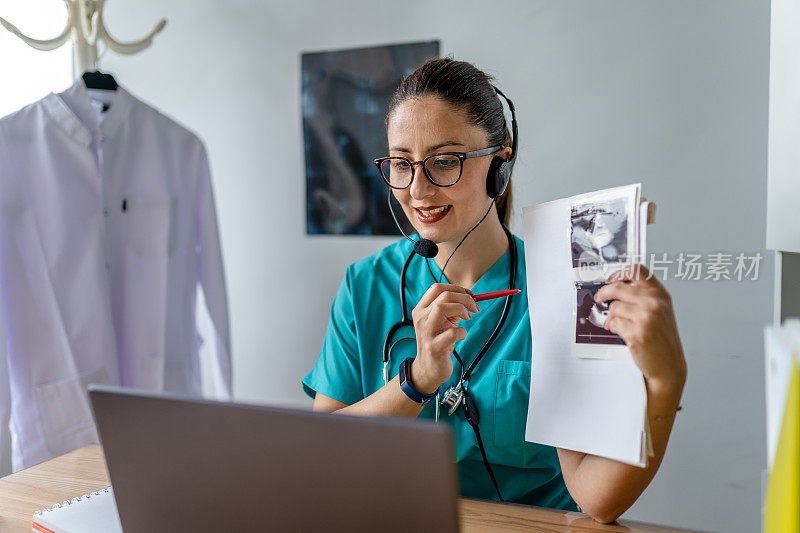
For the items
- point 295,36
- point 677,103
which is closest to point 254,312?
point 295,36

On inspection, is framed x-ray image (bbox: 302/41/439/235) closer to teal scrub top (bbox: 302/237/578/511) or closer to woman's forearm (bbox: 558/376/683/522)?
teal scrub top (bbox: 302/237/578/511)

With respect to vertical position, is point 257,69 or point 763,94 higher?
point 257,69

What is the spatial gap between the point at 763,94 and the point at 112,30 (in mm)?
2493

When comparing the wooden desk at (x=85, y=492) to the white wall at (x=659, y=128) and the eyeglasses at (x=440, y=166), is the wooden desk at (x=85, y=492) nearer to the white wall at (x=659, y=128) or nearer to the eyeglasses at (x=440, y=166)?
the eyeglasses at (x=440, y=166)

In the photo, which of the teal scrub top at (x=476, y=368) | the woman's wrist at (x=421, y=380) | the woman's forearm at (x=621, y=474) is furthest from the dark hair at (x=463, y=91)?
the woman's forearm at (x=621, y=474)

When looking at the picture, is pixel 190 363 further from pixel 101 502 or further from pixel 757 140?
pixel 757 140

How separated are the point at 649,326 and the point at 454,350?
487 millimetres

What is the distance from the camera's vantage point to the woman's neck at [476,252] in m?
1.41

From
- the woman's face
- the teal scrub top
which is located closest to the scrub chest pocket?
the teal scrub top

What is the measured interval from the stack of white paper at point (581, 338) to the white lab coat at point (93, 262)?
143cm

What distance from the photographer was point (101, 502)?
1078 millimetres

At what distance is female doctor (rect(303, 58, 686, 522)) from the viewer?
45.8 inches

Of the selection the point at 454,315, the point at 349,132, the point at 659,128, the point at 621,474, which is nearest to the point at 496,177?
the point at 454,315

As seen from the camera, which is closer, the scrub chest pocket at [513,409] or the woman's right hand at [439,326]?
the woman's right hand at [439,326]
